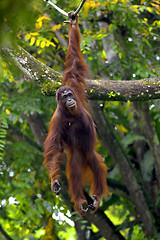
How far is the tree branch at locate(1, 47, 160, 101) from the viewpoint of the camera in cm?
326

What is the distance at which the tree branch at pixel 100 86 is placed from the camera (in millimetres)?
3256

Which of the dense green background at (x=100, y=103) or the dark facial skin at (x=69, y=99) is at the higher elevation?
the dark facial skin at (x=69, y=99)

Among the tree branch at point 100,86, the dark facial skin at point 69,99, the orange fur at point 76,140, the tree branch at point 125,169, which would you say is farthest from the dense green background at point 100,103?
the dark facial skin at point 69,99

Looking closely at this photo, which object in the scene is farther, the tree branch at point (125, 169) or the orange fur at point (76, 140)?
the tree branch at point (125, 169)

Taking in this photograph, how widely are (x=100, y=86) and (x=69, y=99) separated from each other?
39 cm

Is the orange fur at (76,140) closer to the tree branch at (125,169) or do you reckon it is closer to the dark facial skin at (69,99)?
the dark facial skin at (69,99)

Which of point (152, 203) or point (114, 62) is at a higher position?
point (114, 62)

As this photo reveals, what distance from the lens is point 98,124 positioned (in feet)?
19.4

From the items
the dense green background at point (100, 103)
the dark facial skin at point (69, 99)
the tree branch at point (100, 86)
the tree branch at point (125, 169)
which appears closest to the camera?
the dark facial skin at point (69, 99)

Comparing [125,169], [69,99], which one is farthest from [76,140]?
[125,169]

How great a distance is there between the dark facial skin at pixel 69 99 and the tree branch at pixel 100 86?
9.9 inches

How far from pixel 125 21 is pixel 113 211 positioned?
21.6 feet

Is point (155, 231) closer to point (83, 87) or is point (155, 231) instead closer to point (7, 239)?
point (7, 239)

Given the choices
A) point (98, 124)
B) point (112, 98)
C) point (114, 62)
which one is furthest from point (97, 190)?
point (114, 62)
